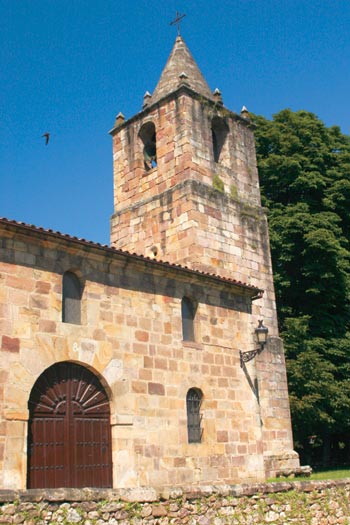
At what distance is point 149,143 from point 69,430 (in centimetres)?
1183

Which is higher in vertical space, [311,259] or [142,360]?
[311,259]

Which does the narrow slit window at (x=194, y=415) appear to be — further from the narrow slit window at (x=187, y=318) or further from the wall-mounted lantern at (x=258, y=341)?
the wall-mounted lantern at (x=258, y=341)

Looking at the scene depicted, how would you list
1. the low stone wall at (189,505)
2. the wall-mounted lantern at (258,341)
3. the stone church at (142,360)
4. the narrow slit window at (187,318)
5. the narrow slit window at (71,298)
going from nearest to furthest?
the low stone wall at (189,505), the stone church at (142,360), the narrow slit window at (71,298), the narrow slit window at (187,318), the wall-mounted lantern at (258,341)

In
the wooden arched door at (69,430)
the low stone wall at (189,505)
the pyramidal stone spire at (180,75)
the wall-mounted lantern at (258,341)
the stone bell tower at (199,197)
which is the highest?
the pyramidal stone spire at (180,75)

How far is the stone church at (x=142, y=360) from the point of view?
9.89 m

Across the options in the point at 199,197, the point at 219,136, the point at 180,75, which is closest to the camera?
the point at 199,197

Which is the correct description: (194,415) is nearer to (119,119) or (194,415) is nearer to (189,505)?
(189,505)

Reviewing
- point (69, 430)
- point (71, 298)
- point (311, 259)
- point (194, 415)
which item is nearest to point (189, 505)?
point (69, 430)

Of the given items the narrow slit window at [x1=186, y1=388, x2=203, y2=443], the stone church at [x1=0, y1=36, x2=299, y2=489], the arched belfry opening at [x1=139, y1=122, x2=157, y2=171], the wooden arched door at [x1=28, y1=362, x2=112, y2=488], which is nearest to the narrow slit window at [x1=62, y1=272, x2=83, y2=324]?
the stone church at [x1=0, y1=36, x2=299, y2=489]

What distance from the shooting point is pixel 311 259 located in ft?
72.0

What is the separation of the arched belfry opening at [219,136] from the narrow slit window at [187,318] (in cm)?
758

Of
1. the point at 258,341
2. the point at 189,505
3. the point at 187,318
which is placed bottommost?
the point at 189,505

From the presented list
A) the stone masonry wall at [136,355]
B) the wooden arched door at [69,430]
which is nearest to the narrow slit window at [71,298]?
the stone masonry wall at [136,355]

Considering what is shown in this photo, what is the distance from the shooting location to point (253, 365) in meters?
13.9
